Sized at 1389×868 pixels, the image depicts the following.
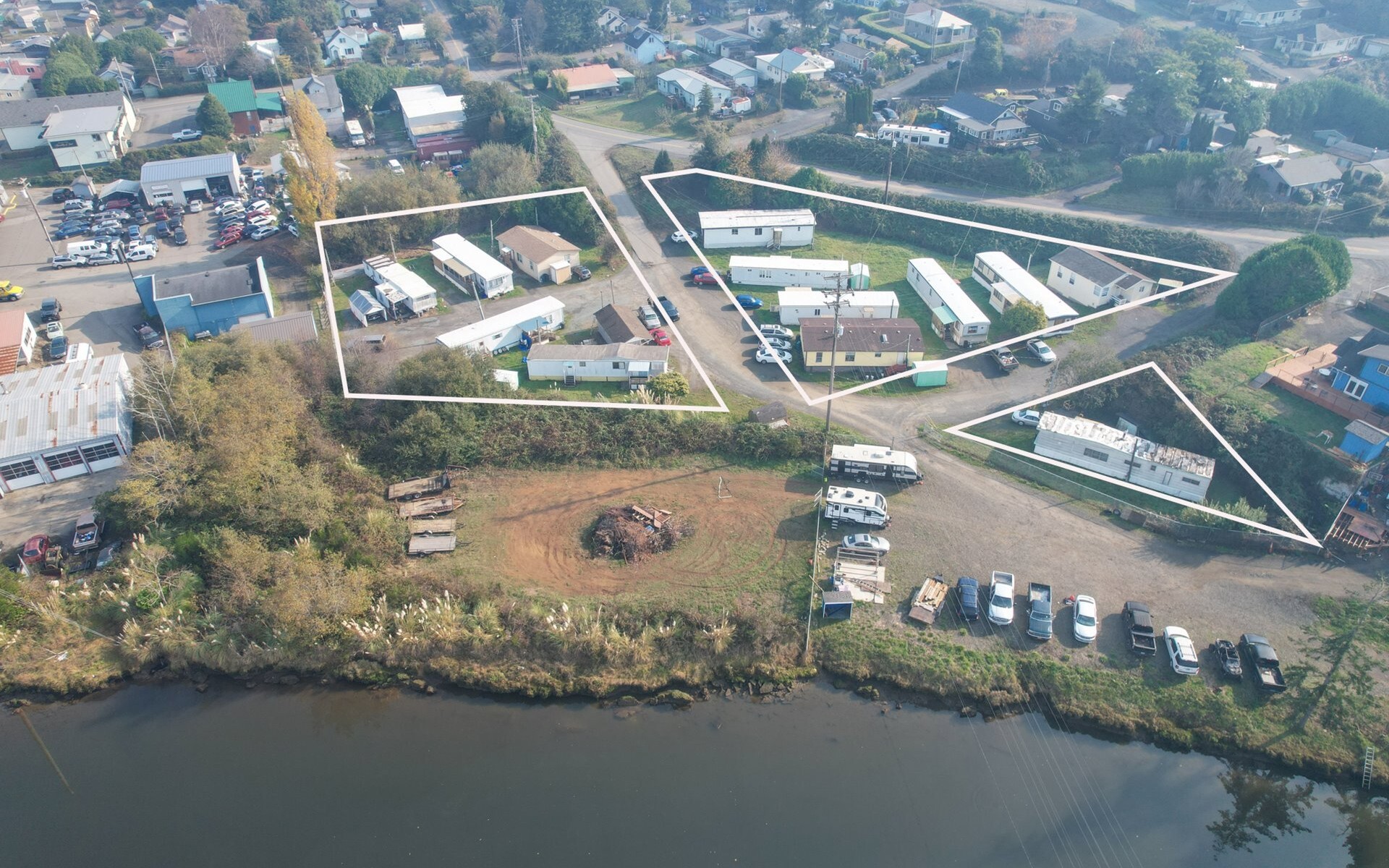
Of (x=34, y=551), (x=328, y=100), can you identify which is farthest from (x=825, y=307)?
(x=328, y=100)

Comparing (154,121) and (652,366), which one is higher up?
(154,121)

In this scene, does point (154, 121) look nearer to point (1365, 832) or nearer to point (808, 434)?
point (808, 434)

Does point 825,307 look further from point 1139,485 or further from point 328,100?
point 328,100

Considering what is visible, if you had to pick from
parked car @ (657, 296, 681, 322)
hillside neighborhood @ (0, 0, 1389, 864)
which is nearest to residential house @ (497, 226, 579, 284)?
hillside neighborhood @ (0, 0, 1389, 864)

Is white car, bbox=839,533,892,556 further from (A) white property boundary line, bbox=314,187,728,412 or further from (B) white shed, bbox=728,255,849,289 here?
(B) white shed, bbox=728,255,849,289

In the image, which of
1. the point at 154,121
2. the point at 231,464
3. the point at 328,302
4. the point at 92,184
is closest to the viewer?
the point at 231,464

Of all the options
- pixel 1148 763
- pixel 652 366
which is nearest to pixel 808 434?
pixel 652 366

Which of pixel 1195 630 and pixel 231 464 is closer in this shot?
pixel 1195 630
